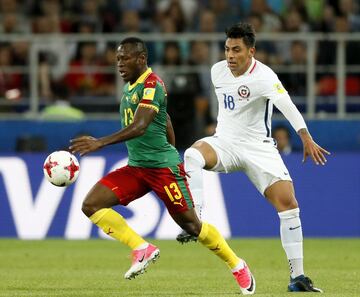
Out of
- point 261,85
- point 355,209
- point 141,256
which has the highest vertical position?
point 261,85

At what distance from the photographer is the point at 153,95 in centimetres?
998

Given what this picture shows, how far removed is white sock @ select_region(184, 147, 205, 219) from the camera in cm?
1048

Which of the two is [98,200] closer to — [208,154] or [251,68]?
[208,154]

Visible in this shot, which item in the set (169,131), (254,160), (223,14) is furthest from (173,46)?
(254,160)

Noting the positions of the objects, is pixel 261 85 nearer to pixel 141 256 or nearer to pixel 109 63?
pixel 141 256

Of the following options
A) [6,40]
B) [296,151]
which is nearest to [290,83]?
[296,151]

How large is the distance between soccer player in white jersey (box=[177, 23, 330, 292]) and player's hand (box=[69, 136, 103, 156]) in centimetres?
144

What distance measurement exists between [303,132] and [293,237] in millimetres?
943

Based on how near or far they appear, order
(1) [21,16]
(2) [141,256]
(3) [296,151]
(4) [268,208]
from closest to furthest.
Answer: (2) [141,256], (4) [268,208], (3) [296,151], (1) [21,16]

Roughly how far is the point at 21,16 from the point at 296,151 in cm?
570

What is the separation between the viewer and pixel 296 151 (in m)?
18.5

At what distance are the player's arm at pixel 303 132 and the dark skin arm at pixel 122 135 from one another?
1.15m

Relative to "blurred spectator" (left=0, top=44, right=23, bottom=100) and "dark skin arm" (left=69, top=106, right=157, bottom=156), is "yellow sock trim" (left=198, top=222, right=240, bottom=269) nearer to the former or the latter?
"dark skin arm" (left=69, top=106, right=157, bottom=156)

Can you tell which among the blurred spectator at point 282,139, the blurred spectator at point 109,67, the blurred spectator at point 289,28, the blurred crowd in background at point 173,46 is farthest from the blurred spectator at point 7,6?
the blurred spectator at point 282,139
